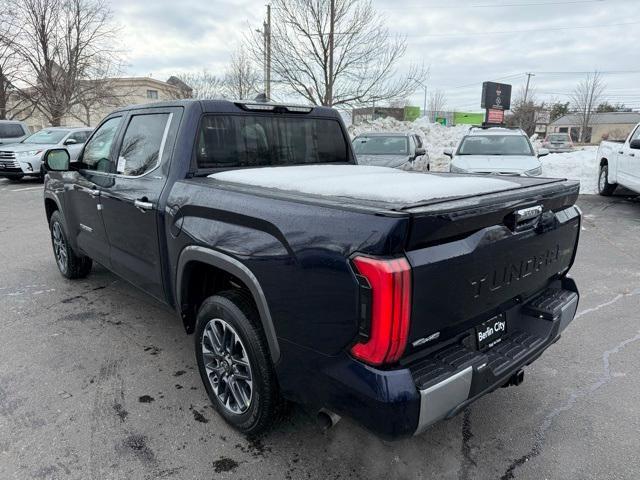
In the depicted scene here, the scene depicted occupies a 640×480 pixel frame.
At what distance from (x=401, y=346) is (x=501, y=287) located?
27.9 inches

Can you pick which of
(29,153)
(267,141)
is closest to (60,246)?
(267,141)

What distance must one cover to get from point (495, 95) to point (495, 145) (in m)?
25.4

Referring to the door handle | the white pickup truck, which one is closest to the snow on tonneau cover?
the door handle

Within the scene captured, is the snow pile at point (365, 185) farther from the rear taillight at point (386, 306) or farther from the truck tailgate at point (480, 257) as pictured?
the rear taillight at point (386, 306)

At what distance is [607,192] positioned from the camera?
11.6 m

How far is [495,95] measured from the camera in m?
33.3

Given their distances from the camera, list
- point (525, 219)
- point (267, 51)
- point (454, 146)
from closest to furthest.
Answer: point (525, 219) < point (267, 51) < point (454, 146)

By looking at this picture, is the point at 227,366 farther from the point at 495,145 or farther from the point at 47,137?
the point at 47,137

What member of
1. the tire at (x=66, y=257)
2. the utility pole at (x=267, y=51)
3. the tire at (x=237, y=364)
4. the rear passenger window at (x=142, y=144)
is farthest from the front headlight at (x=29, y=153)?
the tire at (x=237, y=364)

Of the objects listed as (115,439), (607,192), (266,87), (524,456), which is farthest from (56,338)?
(266,87)

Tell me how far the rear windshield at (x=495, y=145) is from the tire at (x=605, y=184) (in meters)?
2.27

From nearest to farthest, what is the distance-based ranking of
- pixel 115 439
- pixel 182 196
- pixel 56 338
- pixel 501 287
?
pixel 501 287 < pixel 115 439 < pixel 182 196 < pixel 56 338

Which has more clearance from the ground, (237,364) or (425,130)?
(425,130)

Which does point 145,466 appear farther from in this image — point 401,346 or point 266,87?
point 266,87
